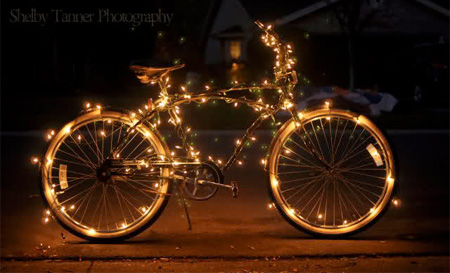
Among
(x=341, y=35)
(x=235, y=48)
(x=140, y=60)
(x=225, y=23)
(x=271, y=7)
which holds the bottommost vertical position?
(x=140, y=60)

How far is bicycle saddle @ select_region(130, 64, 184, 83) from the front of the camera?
18.4 feet

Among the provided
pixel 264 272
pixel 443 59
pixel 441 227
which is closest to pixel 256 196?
pixel 441 227

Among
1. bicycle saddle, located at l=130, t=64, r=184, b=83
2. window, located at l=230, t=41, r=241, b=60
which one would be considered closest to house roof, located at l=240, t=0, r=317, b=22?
window, located at l=230, t=41, r=241, b=60

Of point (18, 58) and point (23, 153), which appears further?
point (18, 58)

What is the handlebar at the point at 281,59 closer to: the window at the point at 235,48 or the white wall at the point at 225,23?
the white wall at the point at 225,23

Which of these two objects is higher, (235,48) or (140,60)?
(235,48)

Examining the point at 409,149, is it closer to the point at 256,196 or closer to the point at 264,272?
the point at 256,196

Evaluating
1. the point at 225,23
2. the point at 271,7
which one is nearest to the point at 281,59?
the point at 271,7

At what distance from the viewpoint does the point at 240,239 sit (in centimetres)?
598

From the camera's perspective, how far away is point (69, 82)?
40.7 meters

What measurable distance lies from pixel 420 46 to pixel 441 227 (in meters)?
23.3

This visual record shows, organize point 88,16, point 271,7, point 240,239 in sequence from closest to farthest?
point 240,239, point 88,16, point 271,7

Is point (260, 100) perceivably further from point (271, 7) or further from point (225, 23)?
point (225, 23)

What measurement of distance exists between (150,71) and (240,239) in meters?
1.56
